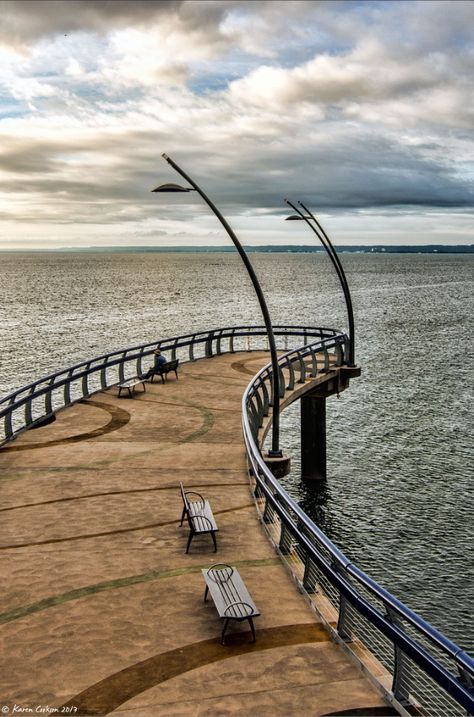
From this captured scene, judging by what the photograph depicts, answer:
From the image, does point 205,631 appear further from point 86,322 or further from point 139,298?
point 139,298

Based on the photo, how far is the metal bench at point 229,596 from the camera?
8.24 metres

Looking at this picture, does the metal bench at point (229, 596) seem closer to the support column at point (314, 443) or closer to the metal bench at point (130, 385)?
the metal bench at point (130, 385)

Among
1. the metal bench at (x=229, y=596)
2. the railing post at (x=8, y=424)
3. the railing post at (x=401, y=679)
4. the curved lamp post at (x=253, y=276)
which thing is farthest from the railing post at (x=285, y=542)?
the railing post at (x=8, y=424)

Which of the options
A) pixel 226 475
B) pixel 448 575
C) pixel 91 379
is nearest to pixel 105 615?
pixel 226 475

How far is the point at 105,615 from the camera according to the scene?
9.05 m

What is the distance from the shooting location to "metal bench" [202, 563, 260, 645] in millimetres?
8242

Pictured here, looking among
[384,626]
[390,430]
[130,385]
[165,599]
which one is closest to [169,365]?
[130,385]

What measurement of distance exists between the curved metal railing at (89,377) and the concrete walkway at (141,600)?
6.70ft

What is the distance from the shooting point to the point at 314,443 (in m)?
30.0

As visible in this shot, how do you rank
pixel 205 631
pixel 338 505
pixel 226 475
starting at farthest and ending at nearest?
1. pixel 338 505
2. pixel 226 475
3. pixel 205 631

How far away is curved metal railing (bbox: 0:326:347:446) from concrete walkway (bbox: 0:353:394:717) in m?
2.04

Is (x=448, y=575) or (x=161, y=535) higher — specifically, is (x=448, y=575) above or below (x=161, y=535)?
below

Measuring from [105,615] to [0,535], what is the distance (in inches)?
143

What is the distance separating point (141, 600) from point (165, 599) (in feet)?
1.08
